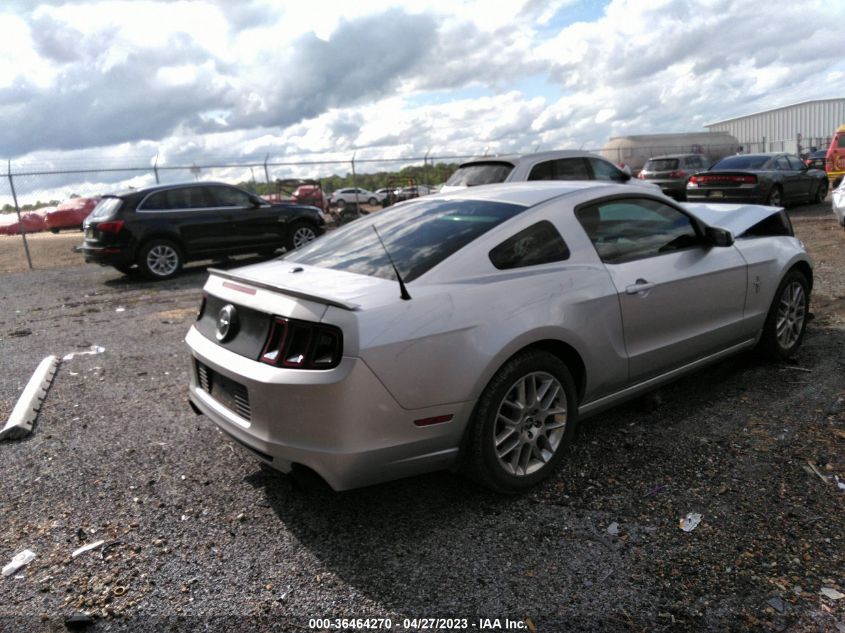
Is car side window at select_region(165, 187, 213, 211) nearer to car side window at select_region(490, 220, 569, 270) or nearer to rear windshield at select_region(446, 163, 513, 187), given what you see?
rear windshield at select_region(446, 163, 513, 187)

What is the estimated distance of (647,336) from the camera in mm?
3857

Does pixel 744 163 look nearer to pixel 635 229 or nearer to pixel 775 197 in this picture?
pixel 775 197

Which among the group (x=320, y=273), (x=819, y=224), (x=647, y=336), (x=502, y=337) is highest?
(x=320, y=273)

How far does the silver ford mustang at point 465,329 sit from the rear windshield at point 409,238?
1cm

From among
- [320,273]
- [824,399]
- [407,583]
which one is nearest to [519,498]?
[407,583]

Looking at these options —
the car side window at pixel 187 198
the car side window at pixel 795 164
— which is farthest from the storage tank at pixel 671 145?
the car side window at pixel 187 198

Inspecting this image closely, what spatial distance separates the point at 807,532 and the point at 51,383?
17.7ft

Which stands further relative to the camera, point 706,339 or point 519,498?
point 706,339

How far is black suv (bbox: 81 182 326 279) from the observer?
11.2 meters

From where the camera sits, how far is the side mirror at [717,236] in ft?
14.0

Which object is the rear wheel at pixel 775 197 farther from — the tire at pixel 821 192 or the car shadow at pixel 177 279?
the car shadow at pixel 177 279

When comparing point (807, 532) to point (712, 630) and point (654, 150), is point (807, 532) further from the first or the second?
point (654, 150)

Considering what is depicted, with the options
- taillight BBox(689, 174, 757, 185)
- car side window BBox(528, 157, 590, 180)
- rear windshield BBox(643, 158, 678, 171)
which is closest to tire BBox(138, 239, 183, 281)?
car side window BBox(528, 157, 590, 180)

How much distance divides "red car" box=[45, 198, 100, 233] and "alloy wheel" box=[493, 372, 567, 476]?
2589 cm
